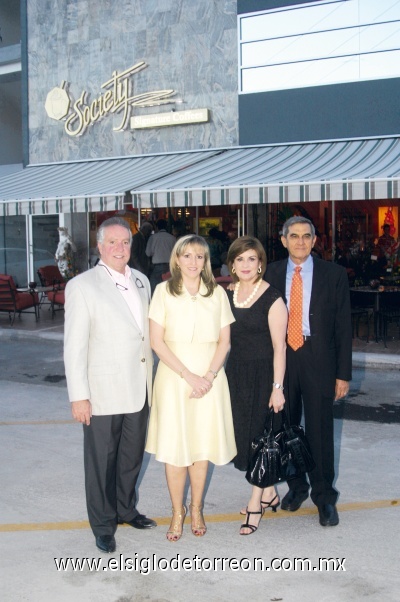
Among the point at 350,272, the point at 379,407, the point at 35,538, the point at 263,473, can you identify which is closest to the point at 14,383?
the point at 379,407

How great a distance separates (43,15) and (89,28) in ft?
5.04

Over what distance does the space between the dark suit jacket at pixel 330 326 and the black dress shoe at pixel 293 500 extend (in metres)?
0.74

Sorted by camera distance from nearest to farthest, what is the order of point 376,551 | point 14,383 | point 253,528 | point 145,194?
point 376,551
point 253,528
point 14,383
point 145,194

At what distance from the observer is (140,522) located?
4.50m

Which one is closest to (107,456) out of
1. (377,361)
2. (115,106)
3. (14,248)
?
(377,361)

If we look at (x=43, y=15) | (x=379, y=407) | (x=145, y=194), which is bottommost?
(x=379, y=407)

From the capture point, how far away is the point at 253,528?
4.40 metres

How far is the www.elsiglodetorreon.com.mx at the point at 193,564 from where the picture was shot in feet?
12.9

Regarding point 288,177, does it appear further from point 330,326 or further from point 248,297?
point 248,297

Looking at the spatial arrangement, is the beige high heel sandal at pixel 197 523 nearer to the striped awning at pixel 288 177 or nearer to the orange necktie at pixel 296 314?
the orange necktie at pixel 296 314

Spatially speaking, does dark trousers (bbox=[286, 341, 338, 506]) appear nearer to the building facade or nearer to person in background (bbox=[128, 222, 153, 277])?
the building facade

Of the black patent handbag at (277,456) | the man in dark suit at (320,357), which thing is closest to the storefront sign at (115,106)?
the man in dark suit at (320,357)

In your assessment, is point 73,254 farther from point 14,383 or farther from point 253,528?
point 253,528

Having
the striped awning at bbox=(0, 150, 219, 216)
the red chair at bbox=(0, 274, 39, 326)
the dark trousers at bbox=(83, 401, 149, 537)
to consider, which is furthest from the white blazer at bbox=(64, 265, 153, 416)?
the red chair at bbox=(0, 274, 39, 326)
